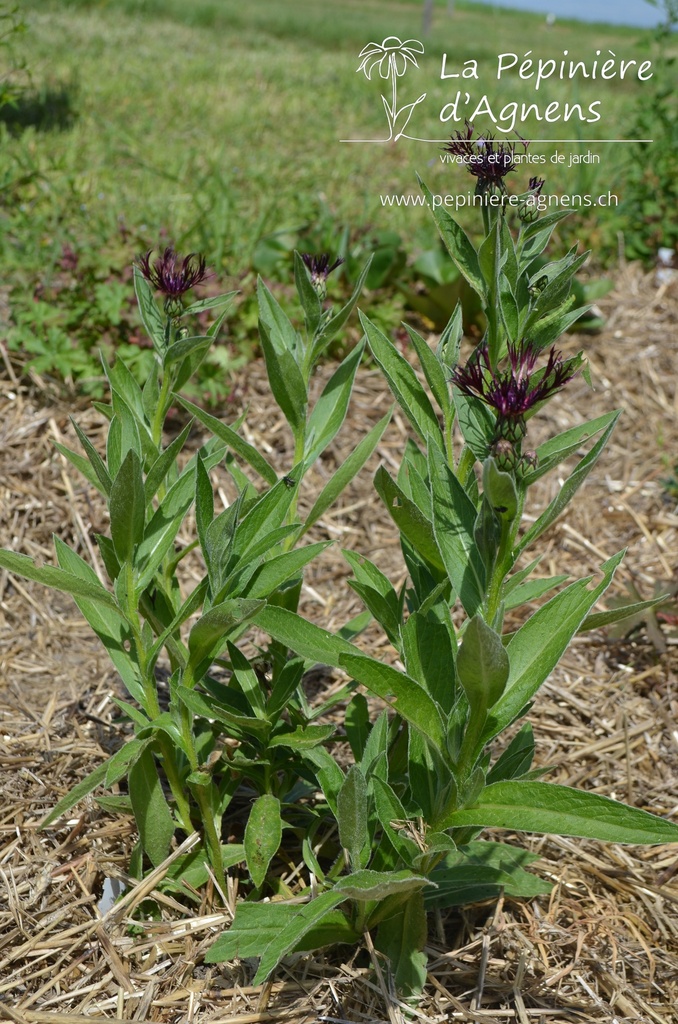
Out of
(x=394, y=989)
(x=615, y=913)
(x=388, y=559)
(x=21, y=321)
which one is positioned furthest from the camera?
(x=21, y=321)

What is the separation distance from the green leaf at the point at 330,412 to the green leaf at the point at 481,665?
2.28 feet

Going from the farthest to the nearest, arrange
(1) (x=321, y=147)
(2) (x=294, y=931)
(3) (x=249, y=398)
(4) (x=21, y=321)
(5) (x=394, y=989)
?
(1) (x=321, y=147)
(3) (x=249, y=398)
(4) (x=21, y=321)
(5) (x=394, y=989)
(2) (x=294, y=931)

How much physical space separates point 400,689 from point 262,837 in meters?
0.52

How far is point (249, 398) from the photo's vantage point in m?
3.64

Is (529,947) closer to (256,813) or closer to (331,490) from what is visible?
(256,813)

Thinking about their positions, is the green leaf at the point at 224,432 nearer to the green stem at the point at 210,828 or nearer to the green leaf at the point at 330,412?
the green leaf at the point at 330,412

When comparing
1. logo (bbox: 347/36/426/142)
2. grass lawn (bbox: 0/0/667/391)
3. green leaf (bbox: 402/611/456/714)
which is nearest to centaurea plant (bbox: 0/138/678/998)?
green leaf (bbox: 402/611/456/714)

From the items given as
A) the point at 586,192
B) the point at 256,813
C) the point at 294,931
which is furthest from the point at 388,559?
the point at 586,192

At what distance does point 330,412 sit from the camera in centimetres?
195

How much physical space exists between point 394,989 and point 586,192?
421 centimetres

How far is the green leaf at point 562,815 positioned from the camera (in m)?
1.26

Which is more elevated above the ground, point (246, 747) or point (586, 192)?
point (586, 192)

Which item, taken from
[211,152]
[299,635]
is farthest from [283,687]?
[211,152]

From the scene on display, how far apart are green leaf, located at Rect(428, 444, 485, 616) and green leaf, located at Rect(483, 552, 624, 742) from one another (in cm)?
12
